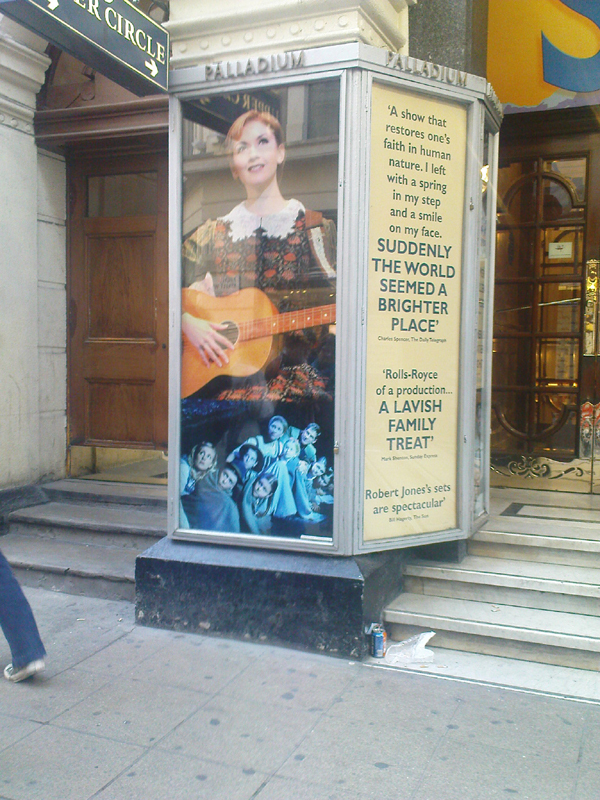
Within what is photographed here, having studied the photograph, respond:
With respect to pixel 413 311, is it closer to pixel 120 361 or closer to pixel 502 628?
pixel 502 628

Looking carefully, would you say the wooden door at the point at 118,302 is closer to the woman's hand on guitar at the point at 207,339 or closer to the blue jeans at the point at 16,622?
the woman's hand on guitar at the point at 207,339

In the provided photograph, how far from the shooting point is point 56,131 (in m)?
6.21

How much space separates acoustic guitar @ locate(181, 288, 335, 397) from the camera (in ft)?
14.9

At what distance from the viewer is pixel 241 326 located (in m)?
4.64

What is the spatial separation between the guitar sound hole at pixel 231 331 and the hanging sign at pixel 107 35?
4.77 ft

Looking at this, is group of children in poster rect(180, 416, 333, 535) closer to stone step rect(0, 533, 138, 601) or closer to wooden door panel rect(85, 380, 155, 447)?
stone step rect(0, 533, 138, 601)

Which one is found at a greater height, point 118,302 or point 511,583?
point 118,302

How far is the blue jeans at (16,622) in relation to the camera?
12.8ft

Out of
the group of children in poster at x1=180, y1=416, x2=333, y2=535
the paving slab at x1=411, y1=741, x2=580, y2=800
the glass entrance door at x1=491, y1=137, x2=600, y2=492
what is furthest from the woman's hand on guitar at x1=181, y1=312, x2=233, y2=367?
the glass entrance door at x1=491, y1=137, x2=600, y2=492

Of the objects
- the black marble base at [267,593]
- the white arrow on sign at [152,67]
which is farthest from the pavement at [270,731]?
the white arrow on sign at [152,67]

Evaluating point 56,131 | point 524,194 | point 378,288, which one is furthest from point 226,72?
point 524,194

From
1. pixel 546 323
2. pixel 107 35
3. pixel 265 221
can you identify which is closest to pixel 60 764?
pixel 265 221

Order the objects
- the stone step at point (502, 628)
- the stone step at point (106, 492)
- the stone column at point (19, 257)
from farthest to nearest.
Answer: the stone step at point (106, 492), the stone column at point (19, 257), the stone step at point (502, 628)

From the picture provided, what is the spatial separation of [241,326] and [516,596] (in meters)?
2.38
